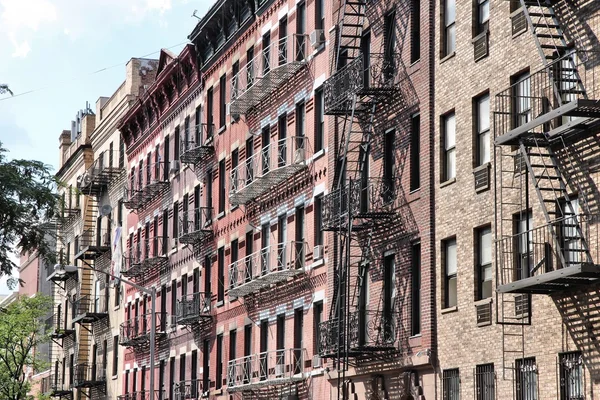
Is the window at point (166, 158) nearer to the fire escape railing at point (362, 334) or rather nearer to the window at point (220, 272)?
the window at point (220, 272)

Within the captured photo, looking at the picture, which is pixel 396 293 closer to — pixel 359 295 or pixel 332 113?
pixel 359 295

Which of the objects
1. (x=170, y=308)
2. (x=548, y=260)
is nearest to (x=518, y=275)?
(x=548, y=260)

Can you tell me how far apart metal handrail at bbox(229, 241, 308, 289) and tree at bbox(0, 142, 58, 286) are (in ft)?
58.4

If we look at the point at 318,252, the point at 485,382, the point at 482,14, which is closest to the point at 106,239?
the point at 318,252

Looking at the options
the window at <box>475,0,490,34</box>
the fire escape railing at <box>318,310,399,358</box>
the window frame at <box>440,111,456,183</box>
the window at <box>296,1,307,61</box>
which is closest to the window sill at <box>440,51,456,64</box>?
the window at <box>475,0,490,34</box>

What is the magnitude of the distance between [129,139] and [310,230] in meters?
33.5

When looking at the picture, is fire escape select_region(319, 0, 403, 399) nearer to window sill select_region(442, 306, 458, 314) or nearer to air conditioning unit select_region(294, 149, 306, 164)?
window sill select_region(442, 306, 458, 314)

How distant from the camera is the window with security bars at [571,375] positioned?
28.3 metres

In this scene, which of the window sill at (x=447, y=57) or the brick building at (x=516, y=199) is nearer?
the brick building at (x=516, y=199)

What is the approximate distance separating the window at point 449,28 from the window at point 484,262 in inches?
229

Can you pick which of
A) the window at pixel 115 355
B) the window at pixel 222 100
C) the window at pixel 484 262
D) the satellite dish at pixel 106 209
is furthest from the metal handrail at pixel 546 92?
the satellite dish at pixel 106 209

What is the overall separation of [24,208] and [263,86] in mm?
22940

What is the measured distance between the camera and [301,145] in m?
47.4

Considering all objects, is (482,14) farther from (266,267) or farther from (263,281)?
(266,267)
